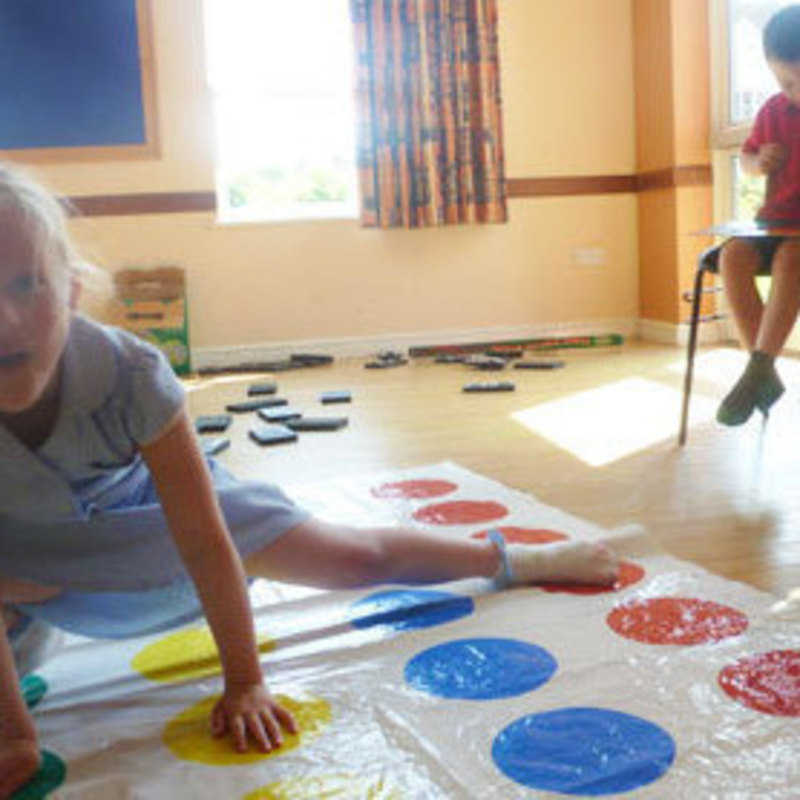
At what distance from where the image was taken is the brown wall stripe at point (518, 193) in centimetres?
438

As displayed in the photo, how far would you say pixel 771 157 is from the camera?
2439 mm

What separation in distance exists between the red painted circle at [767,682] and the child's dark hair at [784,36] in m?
1.56

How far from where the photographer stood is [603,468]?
221 centimetres

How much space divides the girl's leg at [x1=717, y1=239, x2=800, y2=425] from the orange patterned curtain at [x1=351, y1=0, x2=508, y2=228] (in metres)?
2.40

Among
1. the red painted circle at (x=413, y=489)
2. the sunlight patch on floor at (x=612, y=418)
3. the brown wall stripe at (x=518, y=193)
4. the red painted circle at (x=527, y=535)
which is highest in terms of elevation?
the brown wall stripe at (x=518, y=193)

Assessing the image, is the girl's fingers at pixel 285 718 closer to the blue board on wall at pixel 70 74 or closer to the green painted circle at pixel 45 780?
the green painted circle at pixel 45 780

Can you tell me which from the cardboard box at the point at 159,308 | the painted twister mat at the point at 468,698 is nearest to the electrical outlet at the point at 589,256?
the cardboard box at the point at 159,308

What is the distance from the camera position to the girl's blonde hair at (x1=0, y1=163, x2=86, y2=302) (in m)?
0.94

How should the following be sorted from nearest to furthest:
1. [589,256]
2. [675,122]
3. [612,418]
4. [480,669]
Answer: [480,669] < [612,418] < [675,122] < [589,256]

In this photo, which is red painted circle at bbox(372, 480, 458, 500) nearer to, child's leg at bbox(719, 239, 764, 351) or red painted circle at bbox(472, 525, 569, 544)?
red painted circle at bbox(472, 525, 569, 544)

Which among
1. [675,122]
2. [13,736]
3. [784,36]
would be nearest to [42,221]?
[13,736]

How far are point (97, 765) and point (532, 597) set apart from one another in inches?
24.3

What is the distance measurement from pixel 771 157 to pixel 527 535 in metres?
1.29

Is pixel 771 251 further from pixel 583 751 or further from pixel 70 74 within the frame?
pixel 70 74
